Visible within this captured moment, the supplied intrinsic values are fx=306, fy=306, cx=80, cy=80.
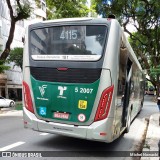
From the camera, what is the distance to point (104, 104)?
6.85 meters

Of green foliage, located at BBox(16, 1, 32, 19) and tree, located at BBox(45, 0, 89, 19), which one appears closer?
green foliage, located at BBox(16, 1, 32, 19)

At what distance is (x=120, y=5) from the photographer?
3177 centimetres

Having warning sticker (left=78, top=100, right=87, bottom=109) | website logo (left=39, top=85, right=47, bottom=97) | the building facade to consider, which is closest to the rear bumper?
warning sticker (left=78, top=100, right=87, bottom=109)

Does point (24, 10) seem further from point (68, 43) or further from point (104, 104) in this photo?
point (104, 104)

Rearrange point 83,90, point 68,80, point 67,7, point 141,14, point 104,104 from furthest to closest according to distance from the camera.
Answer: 1. point 141,14
2. point 67,7
3. point 68,80
4. point 83,90
5. point 104,104

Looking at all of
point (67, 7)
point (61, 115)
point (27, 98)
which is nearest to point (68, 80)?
point (61, 115)

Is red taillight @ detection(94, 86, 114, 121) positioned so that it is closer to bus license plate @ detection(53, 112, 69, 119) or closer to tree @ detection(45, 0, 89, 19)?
bus license plate @ detection(53, 112, 69, 119)

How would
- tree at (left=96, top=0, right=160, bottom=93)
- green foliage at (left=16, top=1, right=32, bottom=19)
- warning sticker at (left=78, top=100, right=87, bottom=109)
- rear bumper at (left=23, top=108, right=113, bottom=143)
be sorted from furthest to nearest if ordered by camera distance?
tree at (left=96, top=0, right=160, bottom=93)
green foliage at (left=16, top=1, right=32, bottom=19)
warning sticker at (left=78, top=100, right=87, bottom=109)
rear bumper at (left=23, top=108, right=113, bottom=143)

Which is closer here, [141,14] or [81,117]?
[81,117]

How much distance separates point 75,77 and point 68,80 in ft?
0.62

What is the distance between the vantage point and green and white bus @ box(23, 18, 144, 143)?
6.85m

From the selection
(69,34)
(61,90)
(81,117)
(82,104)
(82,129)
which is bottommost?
(82,129)

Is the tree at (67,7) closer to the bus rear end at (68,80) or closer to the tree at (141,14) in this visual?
the tree at (141,14)

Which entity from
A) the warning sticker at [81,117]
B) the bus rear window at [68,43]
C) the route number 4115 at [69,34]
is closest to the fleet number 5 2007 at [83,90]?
the warning sticker at [81,117]
